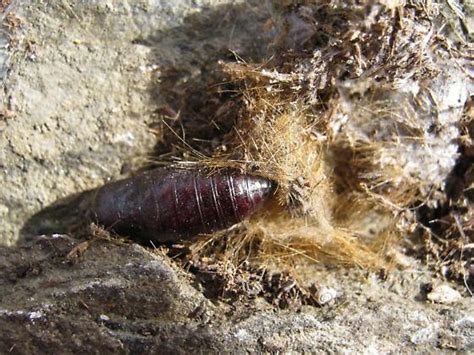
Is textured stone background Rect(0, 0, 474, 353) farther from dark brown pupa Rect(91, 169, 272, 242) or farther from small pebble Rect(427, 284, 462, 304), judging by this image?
dark brown pupa Rect(91, 169, 272, 242)

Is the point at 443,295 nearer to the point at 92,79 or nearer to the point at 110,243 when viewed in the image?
the point at 110,243

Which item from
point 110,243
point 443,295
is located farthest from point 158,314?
point 443,295

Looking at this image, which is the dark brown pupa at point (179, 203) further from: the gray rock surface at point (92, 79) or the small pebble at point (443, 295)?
the small pebble at point (443, 295)

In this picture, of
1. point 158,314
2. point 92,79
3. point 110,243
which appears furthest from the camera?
point 92,79

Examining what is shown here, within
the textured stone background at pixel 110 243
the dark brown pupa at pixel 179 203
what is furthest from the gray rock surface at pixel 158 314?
the dark brown pupa at pixel 179 203

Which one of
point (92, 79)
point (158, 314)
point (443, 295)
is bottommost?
point (443, 295)

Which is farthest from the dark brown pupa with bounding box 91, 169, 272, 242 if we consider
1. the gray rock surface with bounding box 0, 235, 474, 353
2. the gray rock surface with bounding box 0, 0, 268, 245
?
the gray rock surface with bounding box 0, 0, 268, 245

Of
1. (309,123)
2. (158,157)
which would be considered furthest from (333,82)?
(158,157)

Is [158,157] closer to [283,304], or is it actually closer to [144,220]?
[144,220]
